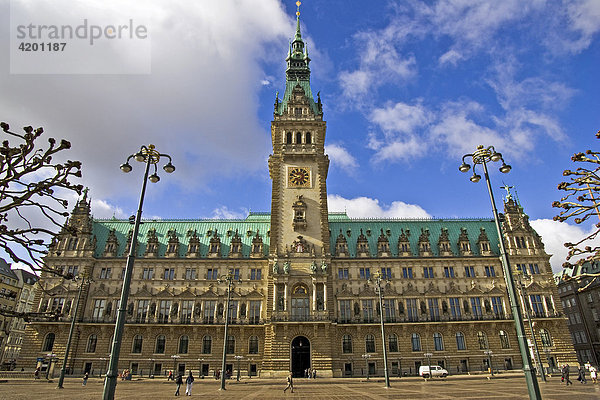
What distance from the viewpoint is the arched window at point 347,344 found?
187ft

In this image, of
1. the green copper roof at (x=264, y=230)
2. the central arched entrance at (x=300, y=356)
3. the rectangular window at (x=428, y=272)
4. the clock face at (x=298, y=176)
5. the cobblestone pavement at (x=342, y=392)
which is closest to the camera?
the cobblestone pavement at (x=342, y=392)

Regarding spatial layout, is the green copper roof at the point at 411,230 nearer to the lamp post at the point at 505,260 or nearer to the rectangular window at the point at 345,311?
the rectangular window at the point at 345,311

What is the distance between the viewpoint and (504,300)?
6053 cm

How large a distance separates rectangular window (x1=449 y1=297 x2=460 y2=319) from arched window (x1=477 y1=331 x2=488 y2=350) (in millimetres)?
4000

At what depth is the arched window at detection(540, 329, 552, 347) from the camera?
187 ft

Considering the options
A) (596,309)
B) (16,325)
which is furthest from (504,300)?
(16,325)

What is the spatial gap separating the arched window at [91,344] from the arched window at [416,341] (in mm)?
49598

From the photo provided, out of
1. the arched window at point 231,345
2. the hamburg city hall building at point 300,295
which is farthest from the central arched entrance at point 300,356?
the arched window at point 231,345

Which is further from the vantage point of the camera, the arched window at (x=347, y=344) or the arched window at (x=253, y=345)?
the arched window at (x=253, y=345)

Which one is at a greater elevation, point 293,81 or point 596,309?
point 293,81

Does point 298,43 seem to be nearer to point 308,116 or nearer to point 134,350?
point 308,116

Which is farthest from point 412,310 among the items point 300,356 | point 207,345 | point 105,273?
point 105,273

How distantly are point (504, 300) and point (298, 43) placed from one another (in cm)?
6515

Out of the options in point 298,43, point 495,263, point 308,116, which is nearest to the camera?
point 495,263
